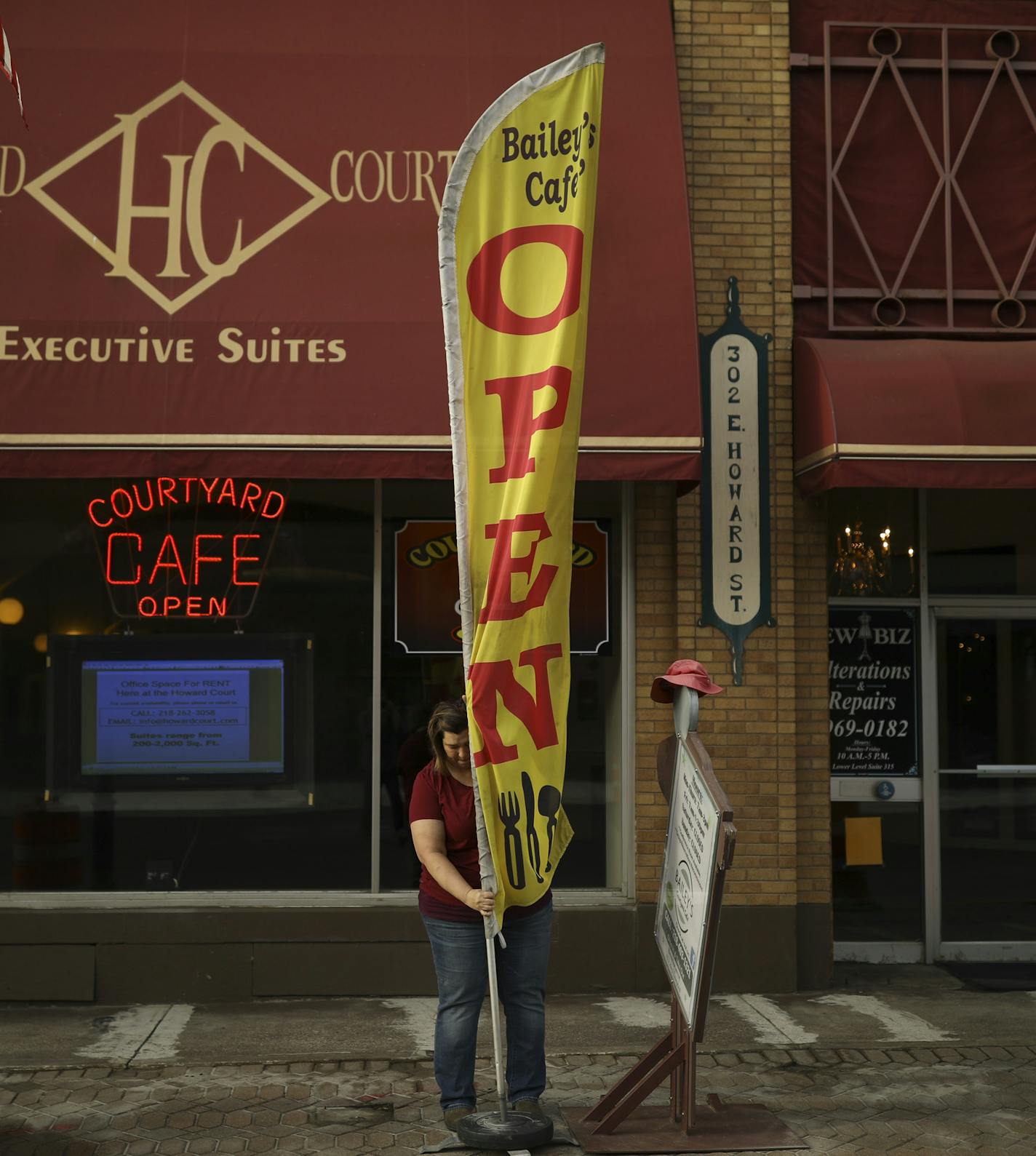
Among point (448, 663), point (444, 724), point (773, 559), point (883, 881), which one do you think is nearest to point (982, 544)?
point (773, 559)

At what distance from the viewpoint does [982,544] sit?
29.3ft

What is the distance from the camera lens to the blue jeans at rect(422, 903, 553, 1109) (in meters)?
5.47

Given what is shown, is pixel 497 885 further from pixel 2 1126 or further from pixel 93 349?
pixel 93 349

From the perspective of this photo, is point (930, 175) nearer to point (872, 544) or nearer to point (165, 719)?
point (872, 544)

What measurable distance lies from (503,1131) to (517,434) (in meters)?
2.68

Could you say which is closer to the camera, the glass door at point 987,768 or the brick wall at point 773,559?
the brick wall at point 773,559

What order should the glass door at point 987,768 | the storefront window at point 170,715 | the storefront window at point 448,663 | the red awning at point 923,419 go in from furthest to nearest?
the glass door at point 987,768, the storefront window at point 448,663, the storefront window at point 170,715, the red awning at point 923,419

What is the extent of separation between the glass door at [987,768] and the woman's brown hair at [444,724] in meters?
4.44

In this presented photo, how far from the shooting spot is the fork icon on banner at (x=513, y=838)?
5.23 meters

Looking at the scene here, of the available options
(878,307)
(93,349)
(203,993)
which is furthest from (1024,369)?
(203,993)

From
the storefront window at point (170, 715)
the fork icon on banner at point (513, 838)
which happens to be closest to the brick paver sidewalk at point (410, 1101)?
the fork icon on banner at point (513, 838)

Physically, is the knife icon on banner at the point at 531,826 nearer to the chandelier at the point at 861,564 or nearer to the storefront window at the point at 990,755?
the chandelier at the point at 861,564

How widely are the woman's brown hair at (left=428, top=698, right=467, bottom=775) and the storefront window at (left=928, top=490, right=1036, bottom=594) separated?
14.7ft

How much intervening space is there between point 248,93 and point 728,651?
4199 millimetres
